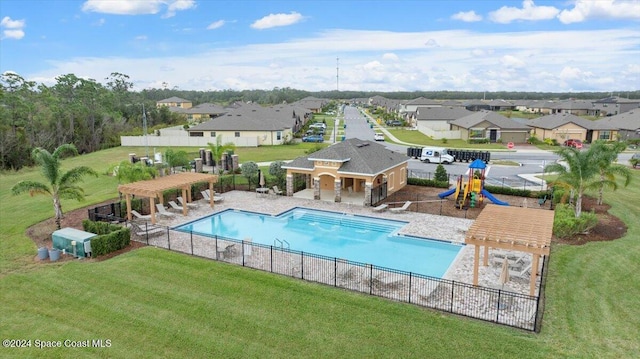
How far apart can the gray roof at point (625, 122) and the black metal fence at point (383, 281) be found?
62180mm

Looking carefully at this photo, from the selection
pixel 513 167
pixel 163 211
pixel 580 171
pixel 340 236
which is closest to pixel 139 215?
pixel 163 211

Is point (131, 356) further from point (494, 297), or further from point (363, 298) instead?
point (494, 297)

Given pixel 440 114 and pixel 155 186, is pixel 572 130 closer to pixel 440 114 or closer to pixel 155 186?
pixel 440 114

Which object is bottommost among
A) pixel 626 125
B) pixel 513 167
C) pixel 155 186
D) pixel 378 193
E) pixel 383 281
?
pixel 383 281

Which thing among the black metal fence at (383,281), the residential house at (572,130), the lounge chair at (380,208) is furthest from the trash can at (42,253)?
the residential house at (572,130)

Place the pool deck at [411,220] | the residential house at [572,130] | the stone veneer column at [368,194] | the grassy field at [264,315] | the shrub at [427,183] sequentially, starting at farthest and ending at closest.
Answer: the residential house at [572,130] → the shrub at [427,183] → the stone veneer column at [368,194] → the pool deck at [411,220] → the grassy field at [264,315]

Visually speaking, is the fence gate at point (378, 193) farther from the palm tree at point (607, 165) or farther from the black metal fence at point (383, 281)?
the palm tree at point (607, 165)

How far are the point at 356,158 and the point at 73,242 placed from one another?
19042 mm

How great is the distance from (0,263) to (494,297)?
21.5 metres

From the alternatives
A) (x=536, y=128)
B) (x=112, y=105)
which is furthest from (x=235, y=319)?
(x=112, y=105)

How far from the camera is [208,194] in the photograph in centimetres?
3297

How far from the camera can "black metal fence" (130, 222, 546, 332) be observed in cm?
1519

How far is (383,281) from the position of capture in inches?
688

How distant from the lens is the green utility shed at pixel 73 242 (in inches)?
816
